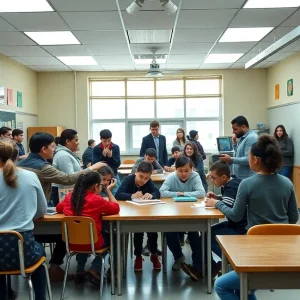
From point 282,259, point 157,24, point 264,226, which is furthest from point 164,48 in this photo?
point 282,259

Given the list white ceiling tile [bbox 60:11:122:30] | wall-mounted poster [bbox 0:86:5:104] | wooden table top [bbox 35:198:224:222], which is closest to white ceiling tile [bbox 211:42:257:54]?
white ceiling tile [bbox 60:11:122:30]

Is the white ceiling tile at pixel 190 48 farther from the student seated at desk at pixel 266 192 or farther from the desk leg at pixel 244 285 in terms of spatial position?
the desk leg at pixel 244 285

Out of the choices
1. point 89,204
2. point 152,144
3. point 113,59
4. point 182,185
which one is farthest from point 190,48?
point 89,204

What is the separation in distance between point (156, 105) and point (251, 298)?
7893mm

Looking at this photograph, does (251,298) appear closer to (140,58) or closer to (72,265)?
(72,265)

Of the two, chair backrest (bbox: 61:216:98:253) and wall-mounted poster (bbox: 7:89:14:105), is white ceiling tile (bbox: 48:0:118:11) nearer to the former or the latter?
chair backrest (bbox: 61:216:98:253)

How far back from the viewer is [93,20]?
5395 millimetres

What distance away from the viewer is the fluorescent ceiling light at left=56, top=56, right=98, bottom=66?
26.1ft

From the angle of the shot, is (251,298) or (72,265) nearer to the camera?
(251,298)

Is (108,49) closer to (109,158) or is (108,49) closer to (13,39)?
(13,39)

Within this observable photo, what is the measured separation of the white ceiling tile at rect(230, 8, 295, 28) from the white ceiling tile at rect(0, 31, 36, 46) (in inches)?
128

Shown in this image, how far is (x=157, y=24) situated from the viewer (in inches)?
221

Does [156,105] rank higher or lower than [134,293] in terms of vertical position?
higher

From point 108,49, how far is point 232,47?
2.29 m
